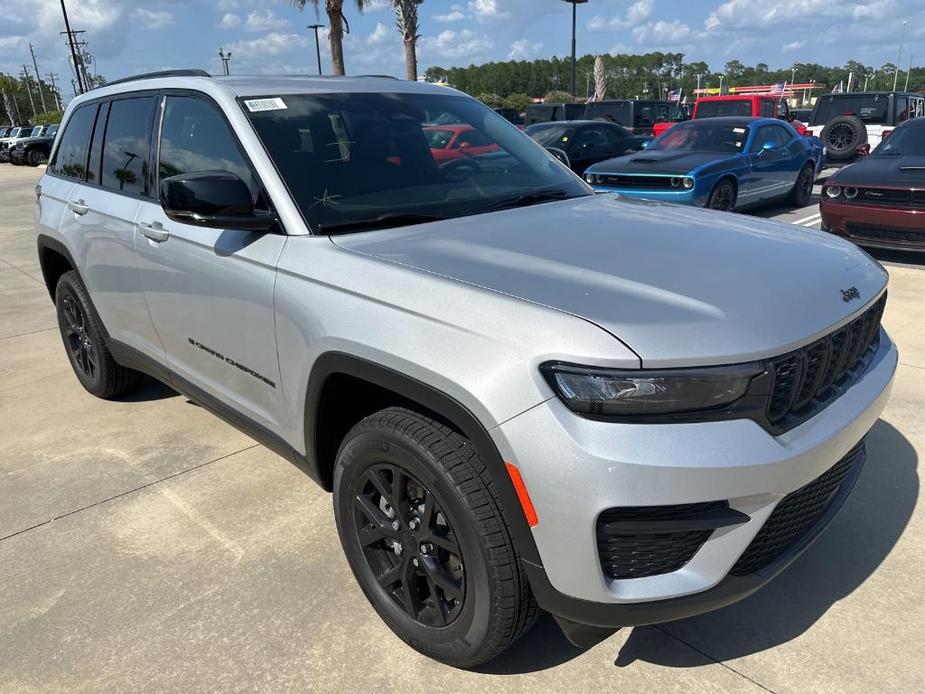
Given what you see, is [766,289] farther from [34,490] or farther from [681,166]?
[681,166]

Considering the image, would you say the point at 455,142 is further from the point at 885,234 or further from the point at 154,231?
the point at 885,234

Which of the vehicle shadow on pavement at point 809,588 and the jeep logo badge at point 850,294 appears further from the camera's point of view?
the vehicle shadow on pavement at point 809,588

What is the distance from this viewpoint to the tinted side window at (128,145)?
11.2 feet

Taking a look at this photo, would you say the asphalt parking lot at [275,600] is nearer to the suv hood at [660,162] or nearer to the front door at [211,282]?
the front door at [211,282]

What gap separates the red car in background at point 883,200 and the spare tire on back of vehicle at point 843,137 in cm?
505

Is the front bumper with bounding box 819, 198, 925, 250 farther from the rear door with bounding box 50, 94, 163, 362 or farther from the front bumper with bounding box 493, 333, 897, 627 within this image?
the rear door with bounding box 50, 94, 163, 362

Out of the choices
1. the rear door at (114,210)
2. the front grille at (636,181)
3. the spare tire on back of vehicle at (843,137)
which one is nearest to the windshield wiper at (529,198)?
the rear door at (114,210)

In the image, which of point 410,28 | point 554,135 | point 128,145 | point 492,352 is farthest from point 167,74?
point 410,28

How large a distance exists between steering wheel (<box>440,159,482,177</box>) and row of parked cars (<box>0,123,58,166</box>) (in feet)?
118

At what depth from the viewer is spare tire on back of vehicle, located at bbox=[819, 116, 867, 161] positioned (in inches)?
508

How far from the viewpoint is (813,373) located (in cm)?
201

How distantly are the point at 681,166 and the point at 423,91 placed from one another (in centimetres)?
654

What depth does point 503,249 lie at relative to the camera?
2320 millimetres

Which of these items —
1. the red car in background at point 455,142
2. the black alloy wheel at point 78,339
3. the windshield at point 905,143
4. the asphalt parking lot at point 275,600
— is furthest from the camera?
the windshield at point 905,143
